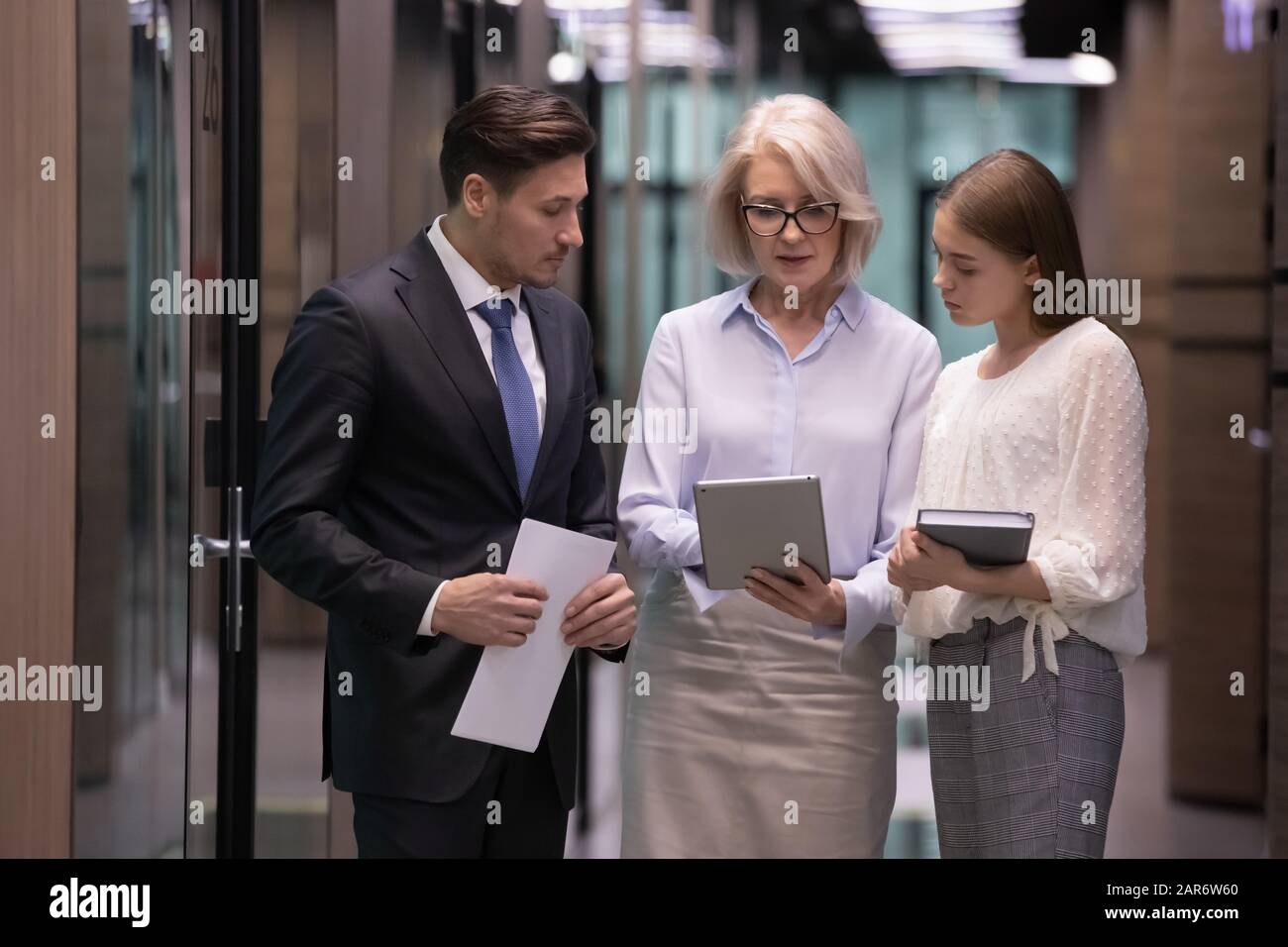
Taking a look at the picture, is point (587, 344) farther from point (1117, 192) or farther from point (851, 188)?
point (1117, 192)

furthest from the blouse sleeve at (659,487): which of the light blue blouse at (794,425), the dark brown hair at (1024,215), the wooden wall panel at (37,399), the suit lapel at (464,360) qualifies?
the wooden wall panel at (37,399)

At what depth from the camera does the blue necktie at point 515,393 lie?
7.57 feet

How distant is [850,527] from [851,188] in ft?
2.06

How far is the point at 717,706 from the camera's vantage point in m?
2.50

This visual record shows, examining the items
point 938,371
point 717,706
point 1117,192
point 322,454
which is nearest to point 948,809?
point 717,706

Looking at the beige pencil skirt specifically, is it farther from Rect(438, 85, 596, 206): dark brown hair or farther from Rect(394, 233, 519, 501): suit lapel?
Rect(438, 85, 596, 206): dark brown hair

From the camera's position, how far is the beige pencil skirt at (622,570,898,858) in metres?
2.47

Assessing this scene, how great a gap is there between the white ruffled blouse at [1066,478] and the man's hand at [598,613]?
533 mm

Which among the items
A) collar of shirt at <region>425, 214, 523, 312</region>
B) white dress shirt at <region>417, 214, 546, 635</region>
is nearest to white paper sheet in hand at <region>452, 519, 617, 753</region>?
white dress shirt at <region>417, 214, 546, 635</region>

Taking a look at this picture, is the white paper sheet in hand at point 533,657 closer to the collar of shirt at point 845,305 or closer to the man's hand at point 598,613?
the man's hand at point 598,613

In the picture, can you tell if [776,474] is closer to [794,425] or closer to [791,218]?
[794,425]

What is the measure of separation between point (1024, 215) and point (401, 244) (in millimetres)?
1554

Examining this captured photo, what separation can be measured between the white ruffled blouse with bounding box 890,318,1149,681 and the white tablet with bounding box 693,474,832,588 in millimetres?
239

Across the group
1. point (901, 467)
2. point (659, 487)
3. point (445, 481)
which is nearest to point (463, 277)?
point (445, 481)
